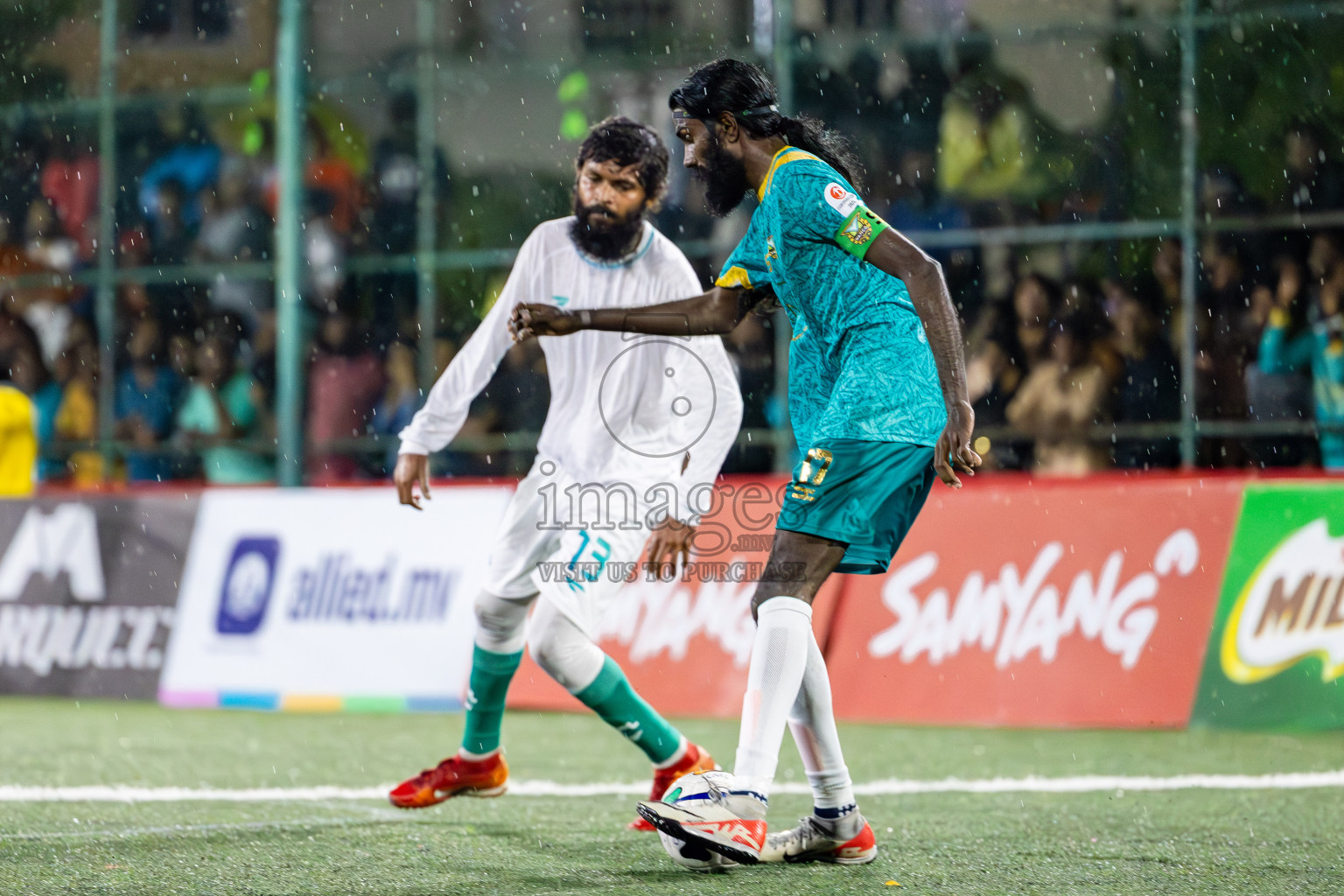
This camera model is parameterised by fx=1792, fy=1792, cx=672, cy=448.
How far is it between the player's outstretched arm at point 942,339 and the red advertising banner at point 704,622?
4589mm

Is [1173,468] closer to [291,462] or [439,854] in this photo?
[291,462]

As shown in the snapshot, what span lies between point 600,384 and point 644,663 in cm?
386

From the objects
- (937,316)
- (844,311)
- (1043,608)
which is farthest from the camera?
(1043,608)

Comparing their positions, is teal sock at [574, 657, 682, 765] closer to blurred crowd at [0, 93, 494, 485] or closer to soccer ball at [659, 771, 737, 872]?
soccer ball at [659, 771, 737, 872]

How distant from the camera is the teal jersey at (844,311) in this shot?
14.6ft

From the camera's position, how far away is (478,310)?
43.7 ft

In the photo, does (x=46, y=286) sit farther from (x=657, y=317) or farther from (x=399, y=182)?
(x=657, y=317)

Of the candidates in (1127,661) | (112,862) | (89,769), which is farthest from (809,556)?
(1127,661)

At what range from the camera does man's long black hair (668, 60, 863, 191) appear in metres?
4.62

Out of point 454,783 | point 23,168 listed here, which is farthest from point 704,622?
point 23,168

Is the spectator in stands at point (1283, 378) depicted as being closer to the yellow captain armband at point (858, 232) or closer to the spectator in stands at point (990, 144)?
the spectator in stands at point (990, 144)

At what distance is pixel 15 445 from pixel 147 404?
2793 mm

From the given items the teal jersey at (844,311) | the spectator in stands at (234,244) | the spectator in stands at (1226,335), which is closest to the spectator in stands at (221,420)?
the spectator in stands at (234,244)

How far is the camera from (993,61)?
39.4 ft
